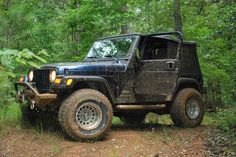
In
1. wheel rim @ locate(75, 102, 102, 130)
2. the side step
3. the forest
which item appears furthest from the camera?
the forest

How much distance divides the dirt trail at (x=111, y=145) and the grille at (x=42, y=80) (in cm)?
83

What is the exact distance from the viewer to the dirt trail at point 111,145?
608 cm

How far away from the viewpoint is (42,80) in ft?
24.6

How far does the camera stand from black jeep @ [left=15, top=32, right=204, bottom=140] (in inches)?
272

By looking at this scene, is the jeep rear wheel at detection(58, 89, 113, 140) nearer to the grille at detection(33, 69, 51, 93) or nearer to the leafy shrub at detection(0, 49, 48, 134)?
the grille at detection(33, 69, 51, 93)

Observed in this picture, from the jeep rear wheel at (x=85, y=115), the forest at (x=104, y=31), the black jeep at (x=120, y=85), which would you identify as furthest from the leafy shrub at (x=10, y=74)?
the forest at (x=104, y=31)

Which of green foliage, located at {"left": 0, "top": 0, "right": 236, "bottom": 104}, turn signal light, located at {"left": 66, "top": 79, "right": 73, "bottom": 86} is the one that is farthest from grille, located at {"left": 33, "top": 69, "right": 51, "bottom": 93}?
green foliage, located at {"left": 0, "top": 0, "right": 236, "bottom": 104}

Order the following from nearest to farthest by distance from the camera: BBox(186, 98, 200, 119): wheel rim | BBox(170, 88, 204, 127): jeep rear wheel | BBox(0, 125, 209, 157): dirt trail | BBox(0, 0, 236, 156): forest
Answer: BBox(0, 125, 209, 157): dirt trail
BBox(170, 88, 204, 127): jeep rear wheel
BBox(186, 98, 200, 119): wheel rim
BBox(0, 0, 236, 156): forest

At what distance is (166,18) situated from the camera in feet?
52.5

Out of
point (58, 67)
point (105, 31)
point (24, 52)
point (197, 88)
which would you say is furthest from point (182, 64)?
point (24, 52)

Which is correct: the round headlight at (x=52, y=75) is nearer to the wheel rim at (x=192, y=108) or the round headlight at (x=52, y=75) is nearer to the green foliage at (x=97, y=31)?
the wheel rim at (x=192, y=108)

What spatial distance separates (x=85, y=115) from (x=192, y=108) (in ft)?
10.2

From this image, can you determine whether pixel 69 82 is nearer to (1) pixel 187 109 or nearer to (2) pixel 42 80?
(2) pixel 42 80

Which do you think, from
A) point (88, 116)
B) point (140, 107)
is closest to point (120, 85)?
point (140, 107)
